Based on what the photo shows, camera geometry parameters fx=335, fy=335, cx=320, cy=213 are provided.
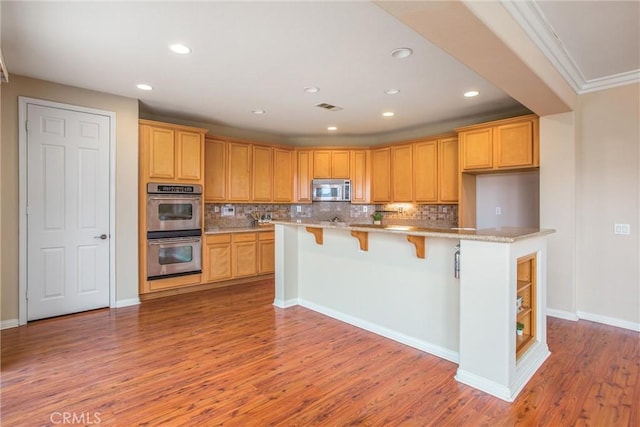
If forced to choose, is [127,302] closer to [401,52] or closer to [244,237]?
[244,237]

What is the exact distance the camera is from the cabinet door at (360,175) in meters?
6.28

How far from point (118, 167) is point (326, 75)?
273 centimetres

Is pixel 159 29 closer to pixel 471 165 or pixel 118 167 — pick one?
pixel 118 167

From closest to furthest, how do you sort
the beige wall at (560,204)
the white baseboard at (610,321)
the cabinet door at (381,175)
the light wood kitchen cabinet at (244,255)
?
1. the white baseboard at (610,321)
2. the beige wall at (560,204)
3. the light wood kitchen cabinet at (244,255)
4. the cabinet door at (381,175)

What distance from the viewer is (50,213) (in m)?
3.64

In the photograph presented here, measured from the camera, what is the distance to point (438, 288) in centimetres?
277

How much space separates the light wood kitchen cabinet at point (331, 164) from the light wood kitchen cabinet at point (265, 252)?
155cm

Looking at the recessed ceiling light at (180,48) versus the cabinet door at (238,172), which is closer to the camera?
the recessed ceiling light at (180,48)

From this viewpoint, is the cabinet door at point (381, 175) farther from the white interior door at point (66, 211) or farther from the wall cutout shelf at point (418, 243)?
the white interior door at point (66, 211)

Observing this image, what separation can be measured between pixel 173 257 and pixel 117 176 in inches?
50.0

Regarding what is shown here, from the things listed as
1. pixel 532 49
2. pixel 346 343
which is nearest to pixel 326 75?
pixel 532 49

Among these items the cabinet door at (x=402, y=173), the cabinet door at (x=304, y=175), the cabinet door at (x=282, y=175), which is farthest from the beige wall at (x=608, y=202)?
the cabinet door at (x=282, y=175)

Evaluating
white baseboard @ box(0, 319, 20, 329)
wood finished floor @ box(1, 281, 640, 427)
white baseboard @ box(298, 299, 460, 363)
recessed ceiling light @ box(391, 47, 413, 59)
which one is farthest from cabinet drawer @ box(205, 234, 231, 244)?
recessed ceiling light @ box(391, 47, 413, 59)

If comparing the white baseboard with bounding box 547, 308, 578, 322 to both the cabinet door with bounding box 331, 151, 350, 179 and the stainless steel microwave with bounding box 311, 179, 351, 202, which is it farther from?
the cabinet door with bounding box 331, 151, 350, 179
